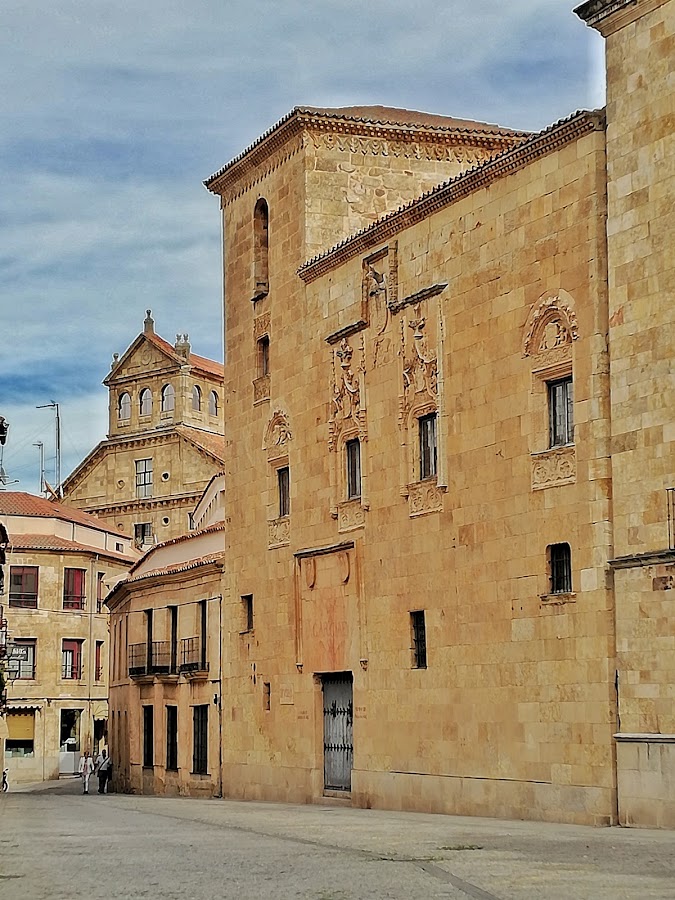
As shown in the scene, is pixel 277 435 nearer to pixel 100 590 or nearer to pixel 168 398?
pixel 100 590

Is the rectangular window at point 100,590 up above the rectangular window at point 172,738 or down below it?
above

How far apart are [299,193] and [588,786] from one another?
14.9m

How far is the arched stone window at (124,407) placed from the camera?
71.1 metres

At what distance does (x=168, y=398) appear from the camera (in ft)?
228

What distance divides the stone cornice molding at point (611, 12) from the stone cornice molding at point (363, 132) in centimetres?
997

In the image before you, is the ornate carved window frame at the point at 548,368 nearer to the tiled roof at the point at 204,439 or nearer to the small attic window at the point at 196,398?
the tiled roof at the point at 204,439

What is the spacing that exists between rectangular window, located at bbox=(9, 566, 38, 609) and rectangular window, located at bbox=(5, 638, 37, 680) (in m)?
1.46

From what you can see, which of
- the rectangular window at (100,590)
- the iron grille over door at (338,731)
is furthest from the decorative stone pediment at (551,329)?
the rectangular window at (100,590)

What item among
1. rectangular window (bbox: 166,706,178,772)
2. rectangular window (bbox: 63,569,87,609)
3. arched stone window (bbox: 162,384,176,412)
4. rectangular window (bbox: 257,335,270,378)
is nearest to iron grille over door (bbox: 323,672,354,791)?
rectangular window (bbox: 257,335,270,378)

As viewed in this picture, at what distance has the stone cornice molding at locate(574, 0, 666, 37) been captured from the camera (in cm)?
2122

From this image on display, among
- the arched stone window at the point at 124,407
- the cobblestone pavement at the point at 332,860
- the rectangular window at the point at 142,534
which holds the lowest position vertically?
the cobblestone pavement at the point at 332,860

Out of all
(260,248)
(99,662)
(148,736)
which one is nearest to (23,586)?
(99,662)

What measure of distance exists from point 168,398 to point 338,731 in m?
42.1

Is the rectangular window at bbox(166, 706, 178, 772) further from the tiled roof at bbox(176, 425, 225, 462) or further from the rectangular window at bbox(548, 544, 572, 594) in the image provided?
the tiled roof at bbox(176, 425, 225, 462)
